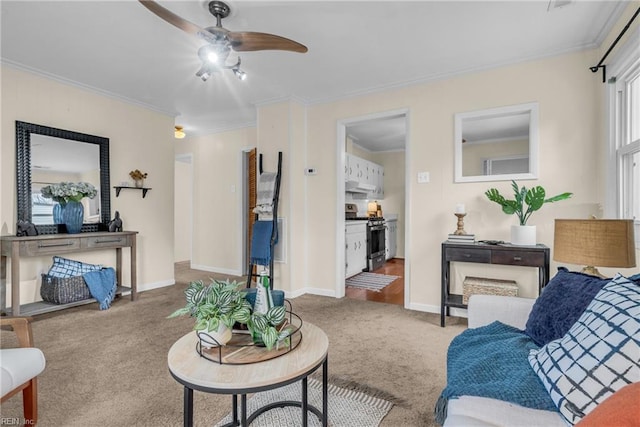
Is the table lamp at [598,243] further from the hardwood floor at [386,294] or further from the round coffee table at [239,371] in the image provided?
the hardwood floor at [386,294]

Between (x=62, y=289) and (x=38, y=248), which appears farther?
(x=62, y=289)

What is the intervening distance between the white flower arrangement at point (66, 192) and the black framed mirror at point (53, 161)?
0.08 metres

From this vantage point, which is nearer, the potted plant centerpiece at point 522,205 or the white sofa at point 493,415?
the white sofa at point 493,415

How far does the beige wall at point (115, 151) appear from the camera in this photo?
9.78ft

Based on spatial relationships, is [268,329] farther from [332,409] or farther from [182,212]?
[182,212]

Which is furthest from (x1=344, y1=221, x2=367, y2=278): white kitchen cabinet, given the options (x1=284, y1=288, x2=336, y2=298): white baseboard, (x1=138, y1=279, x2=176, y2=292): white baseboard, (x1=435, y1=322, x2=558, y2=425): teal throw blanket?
(x1=435, y1=322, x2=558, y2=425): teal throw blanket

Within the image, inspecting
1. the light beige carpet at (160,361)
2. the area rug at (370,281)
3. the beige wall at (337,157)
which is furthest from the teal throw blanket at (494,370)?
the area rug at (370,281)

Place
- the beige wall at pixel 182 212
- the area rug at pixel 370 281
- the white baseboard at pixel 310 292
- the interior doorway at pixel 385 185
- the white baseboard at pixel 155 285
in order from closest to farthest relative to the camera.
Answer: the interior doorway at pixel 385 185, the white baseboard at pixel 310 292, the white baseboard at pixel 155 285, the area rug at pixel 370 281, the beige wall at pixel 182 212

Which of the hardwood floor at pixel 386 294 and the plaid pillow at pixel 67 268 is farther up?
the plaid pillow at pixel 67 268

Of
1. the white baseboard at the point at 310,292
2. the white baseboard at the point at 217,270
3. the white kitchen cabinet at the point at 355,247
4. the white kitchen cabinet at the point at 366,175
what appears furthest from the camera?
the white kitchen cabinet at the point at 366,175

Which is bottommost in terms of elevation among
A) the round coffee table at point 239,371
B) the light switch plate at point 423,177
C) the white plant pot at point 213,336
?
the round coffee table at point 239,371

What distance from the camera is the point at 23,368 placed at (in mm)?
1349

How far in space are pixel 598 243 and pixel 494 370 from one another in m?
1.04

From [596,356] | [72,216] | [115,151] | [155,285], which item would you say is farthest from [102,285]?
[596,356]
